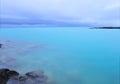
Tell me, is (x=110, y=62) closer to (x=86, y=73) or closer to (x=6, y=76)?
(x=86, y=73)

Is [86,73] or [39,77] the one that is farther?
[86,73]

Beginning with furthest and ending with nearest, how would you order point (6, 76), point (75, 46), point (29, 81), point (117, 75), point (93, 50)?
1. point (75, 46)
2. point (93, 50)
3. point (117, 75)
4. point (29, 81)
5. point (6, 76)

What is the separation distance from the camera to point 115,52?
11.4 m

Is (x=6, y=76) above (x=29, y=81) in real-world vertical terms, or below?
above

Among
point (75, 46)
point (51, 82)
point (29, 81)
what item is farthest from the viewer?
point (75, 46)

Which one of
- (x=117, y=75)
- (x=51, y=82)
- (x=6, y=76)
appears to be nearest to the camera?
(x=6, y=76)

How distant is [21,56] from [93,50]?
5.71 metres

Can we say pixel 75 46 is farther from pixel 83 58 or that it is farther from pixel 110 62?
pixel 110 62

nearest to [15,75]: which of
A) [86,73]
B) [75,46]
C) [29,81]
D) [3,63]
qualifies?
[29,81]

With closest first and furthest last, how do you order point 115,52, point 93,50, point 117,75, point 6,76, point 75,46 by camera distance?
point 6,76, point 117,75, point 115,52, point 93,50, point 75,46

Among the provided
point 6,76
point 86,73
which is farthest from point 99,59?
point 6,76

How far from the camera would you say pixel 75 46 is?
14844mm

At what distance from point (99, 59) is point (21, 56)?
5493 millimetres

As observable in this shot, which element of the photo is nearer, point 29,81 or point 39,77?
point 29,81
